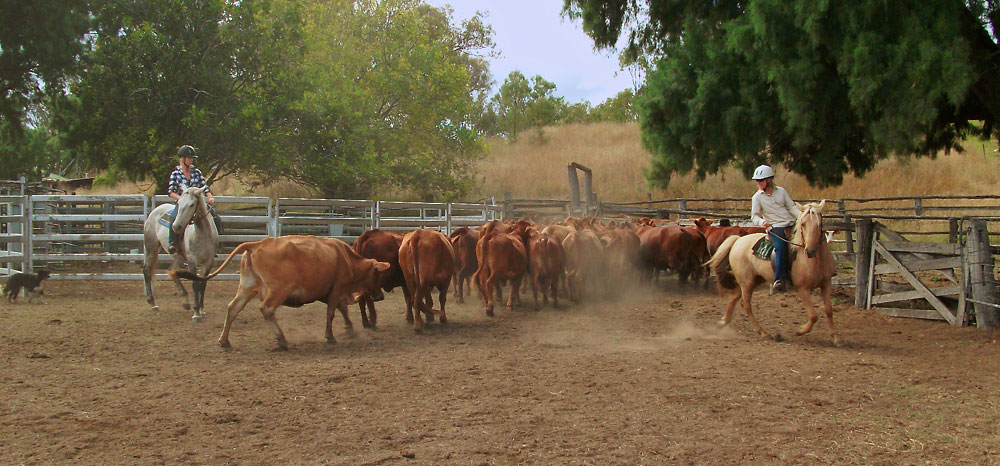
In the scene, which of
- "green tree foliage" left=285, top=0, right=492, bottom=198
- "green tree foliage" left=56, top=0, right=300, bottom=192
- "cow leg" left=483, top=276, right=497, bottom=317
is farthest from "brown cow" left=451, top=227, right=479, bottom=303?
"green tree foliage" left=285, top=0, right=492, bottom=198

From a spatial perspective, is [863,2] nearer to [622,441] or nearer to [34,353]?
[622,441]

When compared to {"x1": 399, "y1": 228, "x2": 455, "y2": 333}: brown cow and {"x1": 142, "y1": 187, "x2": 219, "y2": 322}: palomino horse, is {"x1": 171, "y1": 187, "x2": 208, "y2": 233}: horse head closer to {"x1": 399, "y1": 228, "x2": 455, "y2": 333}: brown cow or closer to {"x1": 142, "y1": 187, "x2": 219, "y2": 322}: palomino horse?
{"x1": 142, "y1": 187, "x2": 219, "y2": 322}: palomino horse

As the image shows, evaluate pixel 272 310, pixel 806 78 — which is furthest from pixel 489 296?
pixel 806 78

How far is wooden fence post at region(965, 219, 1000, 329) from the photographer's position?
8.73 m

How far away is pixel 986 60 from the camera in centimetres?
854

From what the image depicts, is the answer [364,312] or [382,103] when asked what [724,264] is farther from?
[382,103]

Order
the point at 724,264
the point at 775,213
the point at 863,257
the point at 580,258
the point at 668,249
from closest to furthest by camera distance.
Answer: the point at 775,213
the point at 724,264
the point at 863,257
the point at 580,258
the point at 668,249

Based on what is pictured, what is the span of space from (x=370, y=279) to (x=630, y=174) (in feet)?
92.3

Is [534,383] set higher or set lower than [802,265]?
lower

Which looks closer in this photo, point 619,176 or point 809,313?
point 809,313

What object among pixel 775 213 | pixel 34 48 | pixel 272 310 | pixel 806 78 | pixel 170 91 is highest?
pixel 34 48

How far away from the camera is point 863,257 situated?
414 inches

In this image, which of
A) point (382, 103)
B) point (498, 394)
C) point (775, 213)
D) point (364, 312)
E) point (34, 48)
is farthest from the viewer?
point (382, 103)

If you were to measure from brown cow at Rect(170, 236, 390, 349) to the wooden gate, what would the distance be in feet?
23.0
